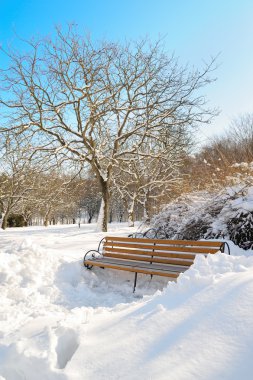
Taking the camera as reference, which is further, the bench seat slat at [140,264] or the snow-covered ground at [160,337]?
the bench seat slat at [140,264]

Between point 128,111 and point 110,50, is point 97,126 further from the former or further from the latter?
point 110,50

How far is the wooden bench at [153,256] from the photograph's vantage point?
5695mm

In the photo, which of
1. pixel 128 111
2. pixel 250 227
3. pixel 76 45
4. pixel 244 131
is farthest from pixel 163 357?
pixel 244 131

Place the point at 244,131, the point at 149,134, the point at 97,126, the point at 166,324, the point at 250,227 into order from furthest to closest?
the point at 244,131 < the point at 97,126 < the point at 149,134 < the point at 250,227 < the point at 166,324

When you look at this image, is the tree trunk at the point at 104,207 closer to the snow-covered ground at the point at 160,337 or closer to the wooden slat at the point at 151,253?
the wooden slat at the point at 151,253

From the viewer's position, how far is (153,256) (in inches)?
264

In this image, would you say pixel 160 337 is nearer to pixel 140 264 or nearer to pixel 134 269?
pixel 134 269

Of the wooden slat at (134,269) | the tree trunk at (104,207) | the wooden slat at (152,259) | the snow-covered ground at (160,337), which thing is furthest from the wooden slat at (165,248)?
the tree trunk at (104,207)

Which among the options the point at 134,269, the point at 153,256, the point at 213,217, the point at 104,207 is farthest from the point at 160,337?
the point at 104,207

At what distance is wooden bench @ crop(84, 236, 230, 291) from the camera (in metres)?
5.69

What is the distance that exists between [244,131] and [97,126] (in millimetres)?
13268

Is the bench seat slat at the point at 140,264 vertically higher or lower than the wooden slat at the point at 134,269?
higher

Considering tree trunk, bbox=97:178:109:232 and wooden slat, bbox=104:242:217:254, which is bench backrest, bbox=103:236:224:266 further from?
tree trunk, bbox=97:178:109:232

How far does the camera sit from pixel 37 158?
13320mm
